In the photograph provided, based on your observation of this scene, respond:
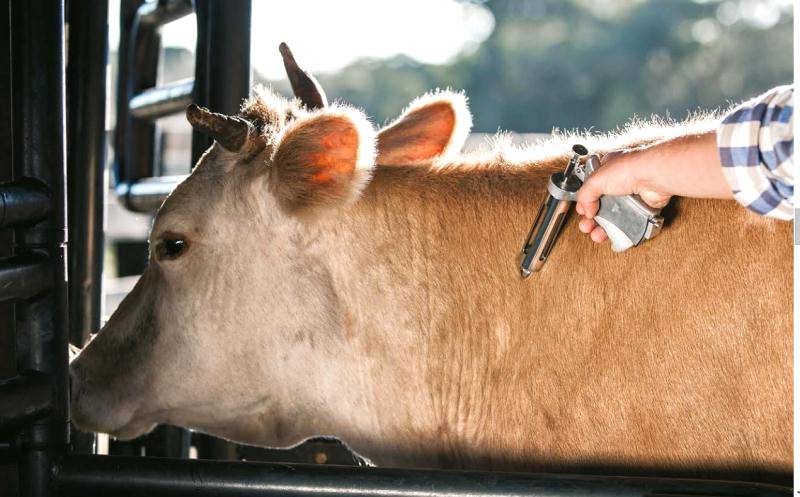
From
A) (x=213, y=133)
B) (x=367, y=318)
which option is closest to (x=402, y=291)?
(x=367, y=318)

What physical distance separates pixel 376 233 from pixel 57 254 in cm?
85

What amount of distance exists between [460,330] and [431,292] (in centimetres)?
12

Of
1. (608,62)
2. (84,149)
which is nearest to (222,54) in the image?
(84,149)

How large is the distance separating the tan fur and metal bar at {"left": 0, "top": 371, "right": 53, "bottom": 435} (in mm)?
663

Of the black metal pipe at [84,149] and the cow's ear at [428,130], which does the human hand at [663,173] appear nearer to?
the cow's ear at [428,130]

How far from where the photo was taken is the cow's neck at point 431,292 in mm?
2393

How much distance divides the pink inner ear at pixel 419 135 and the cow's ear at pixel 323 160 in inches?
12.8

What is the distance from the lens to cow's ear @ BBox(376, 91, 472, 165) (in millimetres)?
2752

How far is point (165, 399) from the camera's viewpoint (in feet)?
8.67

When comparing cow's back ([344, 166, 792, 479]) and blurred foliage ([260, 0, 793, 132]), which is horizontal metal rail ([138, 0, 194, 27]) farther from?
blurred foliage ([260, 0, 793, 132])

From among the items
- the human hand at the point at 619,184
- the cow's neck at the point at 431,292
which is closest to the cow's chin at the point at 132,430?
the cow's neck at the point at 431,292

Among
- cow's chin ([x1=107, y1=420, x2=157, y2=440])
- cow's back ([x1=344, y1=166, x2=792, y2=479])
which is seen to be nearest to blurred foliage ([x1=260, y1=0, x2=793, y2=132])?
cow's chin ([x1=107, y1=420, x2=157, y2=440])

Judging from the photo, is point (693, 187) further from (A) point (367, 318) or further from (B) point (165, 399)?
(B) point (165, 399)

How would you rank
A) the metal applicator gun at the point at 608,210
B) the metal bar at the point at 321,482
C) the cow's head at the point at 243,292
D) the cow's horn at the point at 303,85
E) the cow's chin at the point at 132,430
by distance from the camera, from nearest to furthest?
the metal bar at the point at 321,482, the metal applicator gun at the point at 608,210, the cow's head at the point at 243,292, the cow's chin at the point at 132,430, the cow's horn at the point at 303,85
